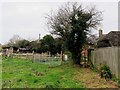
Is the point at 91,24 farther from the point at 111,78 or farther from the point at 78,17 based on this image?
the point at 111,78

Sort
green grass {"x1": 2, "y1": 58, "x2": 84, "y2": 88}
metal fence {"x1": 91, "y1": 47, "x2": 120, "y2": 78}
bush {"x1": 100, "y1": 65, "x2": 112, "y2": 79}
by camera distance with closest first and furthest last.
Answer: green grass {"x1": 2, "y1": 58, "x2": 84, "y2": 88}
metal fence {"x1": 91, "y1": 47, "x2": 120, "y2": 78}
bush {"x1": 100, "y1": 65, "x2": 112, "y2": 79}

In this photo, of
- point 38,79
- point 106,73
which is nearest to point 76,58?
point 106,73

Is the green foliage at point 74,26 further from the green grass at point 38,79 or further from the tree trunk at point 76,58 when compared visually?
the green grass at point 38,79

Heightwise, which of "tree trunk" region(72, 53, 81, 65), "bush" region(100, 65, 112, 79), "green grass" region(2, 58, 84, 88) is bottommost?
"green grass" region(2, 58, 84, 88)

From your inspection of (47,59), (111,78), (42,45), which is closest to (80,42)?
(47,59)

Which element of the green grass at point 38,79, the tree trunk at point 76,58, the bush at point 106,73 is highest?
the tree trunk at point 76,58

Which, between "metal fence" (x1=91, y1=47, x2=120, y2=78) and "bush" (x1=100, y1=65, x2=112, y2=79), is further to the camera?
"bush" (x1=100, y1=65, x2=112, y2=79)

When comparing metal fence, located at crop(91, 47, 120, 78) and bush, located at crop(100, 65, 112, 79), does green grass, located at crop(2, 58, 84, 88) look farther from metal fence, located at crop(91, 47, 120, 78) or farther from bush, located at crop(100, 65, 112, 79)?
metal fence, located at crop(91, 47, 120, 78)

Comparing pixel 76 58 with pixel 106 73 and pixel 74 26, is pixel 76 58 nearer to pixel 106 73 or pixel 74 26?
pixel 74 26

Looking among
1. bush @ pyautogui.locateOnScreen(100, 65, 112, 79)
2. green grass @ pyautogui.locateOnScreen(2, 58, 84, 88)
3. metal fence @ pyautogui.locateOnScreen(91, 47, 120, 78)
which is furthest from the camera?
bush @ pyautogui.locateOnScreen(100, 65, 112, 79)

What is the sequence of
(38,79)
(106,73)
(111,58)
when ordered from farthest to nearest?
(111,58), (106,73), (38,79)

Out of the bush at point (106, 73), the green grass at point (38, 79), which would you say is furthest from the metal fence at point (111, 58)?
the green grass at point (38, 79)

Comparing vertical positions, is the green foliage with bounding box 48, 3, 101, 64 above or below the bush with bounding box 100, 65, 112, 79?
above

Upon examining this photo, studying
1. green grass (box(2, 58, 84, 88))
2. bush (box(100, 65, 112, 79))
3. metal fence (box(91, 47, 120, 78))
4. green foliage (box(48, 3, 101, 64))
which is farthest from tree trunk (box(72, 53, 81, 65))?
bush (box(100, 65, 112, 79))
